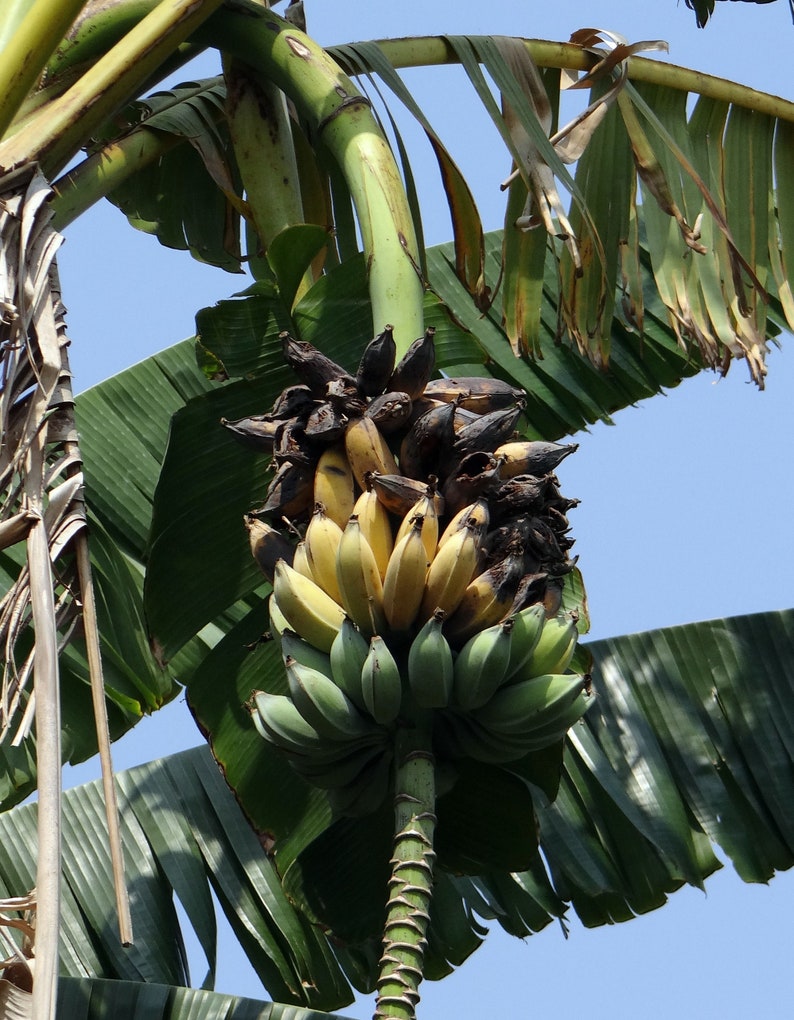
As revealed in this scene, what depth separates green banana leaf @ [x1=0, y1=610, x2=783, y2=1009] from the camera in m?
2.38

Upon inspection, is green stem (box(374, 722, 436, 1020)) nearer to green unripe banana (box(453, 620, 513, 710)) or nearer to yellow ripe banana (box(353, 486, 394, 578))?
green unripe banana (box(453, 620, 513, 710))

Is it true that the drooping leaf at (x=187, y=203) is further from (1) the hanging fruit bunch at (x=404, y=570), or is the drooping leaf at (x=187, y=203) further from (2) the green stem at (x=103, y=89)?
(1) the hanging fruit bunch at (x=404, y=570)

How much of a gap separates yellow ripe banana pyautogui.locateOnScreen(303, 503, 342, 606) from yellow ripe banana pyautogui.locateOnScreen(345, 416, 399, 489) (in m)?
0.06

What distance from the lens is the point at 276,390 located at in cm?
195

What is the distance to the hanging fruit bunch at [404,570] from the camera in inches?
56.0

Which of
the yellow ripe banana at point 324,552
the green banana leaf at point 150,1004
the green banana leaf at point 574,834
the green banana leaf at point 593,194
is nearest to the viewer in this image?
the yellow ripe banana at point 324,552

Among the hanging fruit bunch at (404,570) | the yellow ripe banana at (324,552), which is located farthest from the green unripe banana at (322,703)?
the yellow ripe banana at (324,552)

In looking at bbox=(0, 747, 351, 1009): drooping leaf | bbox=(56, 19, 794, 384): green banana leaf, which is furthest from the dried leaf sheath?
bbox=(0, 747, 351, 1009): drooping leaf

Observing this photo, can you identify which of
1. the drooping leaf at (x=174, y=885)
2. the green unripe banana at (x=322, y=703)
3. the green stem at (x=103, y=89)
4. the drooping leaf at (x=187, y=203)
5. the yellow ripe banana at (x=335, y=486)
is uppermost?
the drooping leaf at (x=187, y=203)

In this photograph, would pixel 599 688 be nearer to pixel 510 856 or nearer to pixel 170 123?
pixel 510 856

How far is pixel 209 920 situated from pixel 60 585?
1.20 m

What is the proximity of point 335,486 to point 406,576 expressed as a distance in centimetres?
17

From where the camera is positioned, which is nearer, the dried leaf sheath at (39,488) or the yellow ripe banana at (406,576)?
the dried leaf sheath at (39,488)

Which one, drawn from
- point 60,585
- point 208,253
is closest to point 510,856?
point 60,585
